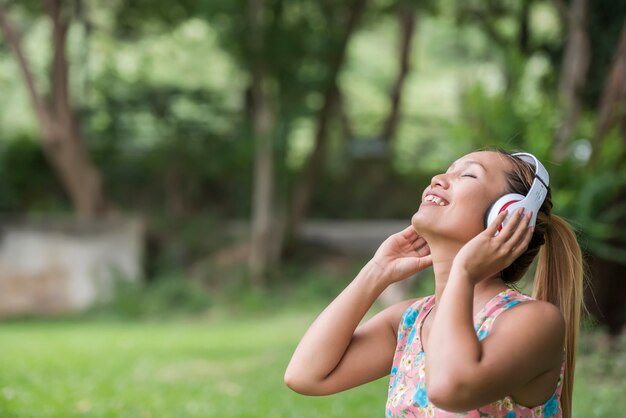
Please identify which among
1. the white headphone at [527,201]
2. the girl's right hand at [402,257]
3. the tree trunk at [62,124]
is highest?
the white headphone at [527,201]

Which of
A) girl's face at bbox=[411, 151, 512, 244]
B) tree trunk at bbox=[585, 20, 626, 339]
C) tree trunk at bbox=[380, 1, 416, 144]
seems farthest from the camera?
tree trunk at bbox=[380, 1, 416, 144]

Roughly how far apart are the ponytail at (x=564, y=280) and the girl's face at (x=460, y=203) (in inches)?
8.0

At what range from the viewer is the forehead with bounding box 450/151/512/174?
7.97 ft

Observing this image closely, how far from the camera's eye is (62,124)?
18.5m

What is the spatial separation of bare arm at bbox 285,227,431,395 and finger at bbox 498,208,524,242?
0.45 meters

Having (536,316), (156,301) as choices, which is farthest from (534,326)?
(156,301)

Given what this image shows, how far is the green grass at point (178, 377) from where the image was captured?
23.1 ft

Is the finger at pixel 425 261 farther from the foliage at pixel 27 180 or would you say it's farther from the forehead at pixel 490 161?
the foliage at pixel 27 180

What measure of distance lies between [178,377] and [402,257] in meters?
7.16

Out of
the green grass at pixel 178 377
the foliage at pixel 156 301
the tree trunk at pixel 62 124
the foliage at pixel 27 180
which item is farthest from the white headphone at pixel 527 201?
the foliage at pixel 27 180

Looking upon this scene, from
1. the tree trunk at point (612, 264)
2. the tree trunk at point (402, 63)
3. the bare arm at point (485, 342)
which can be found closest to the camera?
the bare arm at point (485, 342)

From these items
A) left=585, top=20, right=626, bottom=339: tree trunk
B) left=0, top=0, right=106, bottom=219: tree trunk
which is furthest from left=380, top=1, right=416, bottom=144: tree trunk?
left=585, top=20, right=626, bottom=339: tree trunk

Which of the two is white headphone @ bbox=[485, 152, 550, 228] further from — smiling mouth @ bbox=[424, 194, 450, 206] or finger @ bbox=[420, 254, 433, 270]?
finger @ bbox=[420, 254, 433, 270]

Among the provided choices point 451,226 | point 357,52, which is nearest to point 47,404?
point 451,226
